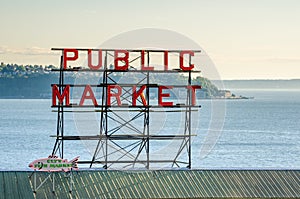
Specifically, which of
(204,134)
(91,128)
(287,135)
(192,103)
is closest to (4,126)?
(91,128)

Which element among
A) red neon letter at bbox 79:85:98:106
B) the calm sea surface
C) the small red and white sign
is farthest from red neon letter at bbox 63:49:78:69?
the calm sea surface

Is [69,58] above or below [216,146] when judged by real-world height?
above

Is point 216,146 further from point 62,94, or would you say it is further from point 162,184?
point 162,184

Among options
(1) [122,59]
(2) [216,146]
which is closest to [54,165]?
(1) [122,59]

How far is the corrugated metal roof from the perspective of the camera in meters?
54.8

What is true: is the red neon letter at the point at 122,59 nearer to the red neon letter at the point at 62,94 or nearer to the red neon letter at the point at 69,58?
the red neon letter at the point at 69,58

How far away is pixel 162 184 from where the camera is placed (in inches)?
2219

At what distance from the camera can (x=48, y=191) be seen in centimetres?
5447

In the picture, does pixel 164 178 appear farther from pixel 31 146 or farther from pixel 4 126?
pixel 4 126

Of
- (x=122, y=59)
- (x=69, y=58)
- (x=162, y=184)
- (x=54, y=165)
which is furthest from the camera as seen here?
(x=122, y=59)

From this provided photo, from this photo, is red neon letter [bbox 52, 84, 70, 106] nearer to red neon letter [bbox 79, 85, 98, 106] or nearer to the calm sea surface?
red neon letter [bbox 79, 85, 98, 106]

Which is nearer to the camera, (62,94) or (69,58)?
(62,94)

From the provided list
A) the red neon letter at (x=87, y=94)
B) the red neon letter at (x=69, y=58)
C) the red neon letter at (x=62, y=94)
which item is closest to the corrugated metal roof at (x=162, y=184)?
the red neon letter at (x=62, y=94)

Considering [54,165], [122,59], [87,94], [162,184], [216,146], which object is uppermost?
[122,59]
